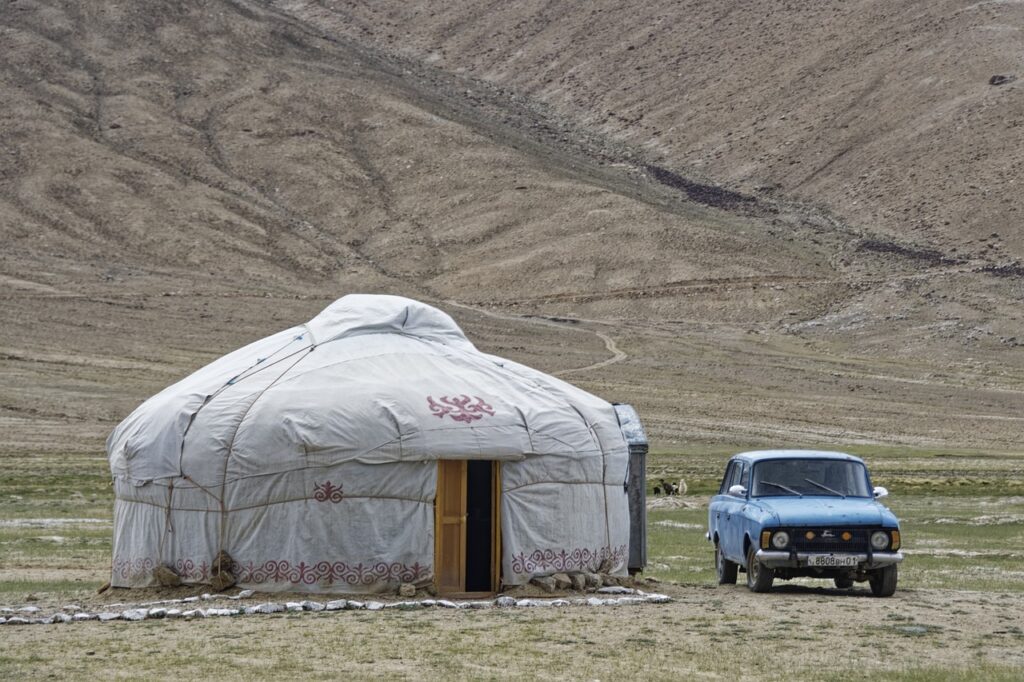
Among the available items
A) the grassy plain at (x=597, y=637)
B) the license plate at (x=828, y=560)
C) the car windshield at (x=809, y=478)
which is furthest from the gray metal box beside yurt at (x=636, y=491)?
the license plate at (x=828, y=560)

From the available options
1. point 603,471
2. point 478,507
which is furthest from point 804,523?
point 478,507

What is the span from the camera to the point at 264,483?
56.8ft

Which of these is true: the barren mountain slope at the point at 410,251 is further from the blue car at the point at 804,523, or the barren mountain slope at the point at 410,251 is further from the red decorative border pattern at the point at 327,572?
the blue car at the point at 804,523

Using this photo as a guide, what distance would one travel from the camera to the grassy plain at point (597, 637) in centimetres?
1279

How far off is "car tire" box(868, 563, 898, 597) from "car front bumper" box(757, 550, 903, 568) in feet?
0.92

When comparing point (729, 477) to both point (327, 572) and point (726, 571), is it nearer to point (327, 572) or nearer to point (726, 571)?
point (726, 571)

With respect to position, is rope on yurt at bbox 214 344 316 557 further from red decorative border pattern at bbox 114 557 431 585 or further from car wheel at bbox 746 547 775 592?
car wheel at bbox 746 547 775 592

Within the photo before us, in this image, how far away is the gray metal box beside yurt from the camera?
1950cm

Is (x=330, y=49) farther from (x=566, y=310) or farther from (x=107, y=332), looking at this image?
(x=107, y=332)

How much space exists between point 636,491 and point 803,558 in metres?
2.86

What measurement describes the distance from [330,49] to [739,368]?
71375mm

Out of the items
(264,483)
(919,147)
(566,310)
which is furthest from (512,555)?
(919,147)

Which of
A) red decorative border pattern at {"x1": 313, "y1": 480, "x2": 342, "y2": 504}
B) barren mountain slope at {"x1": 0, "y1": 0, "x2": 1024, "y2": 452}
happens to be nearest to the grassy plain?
red decorative border pattern at {"x1": 313, "y1": 480, "x2": 342, "y2": 504}

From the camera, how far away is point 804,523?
1736 cm
